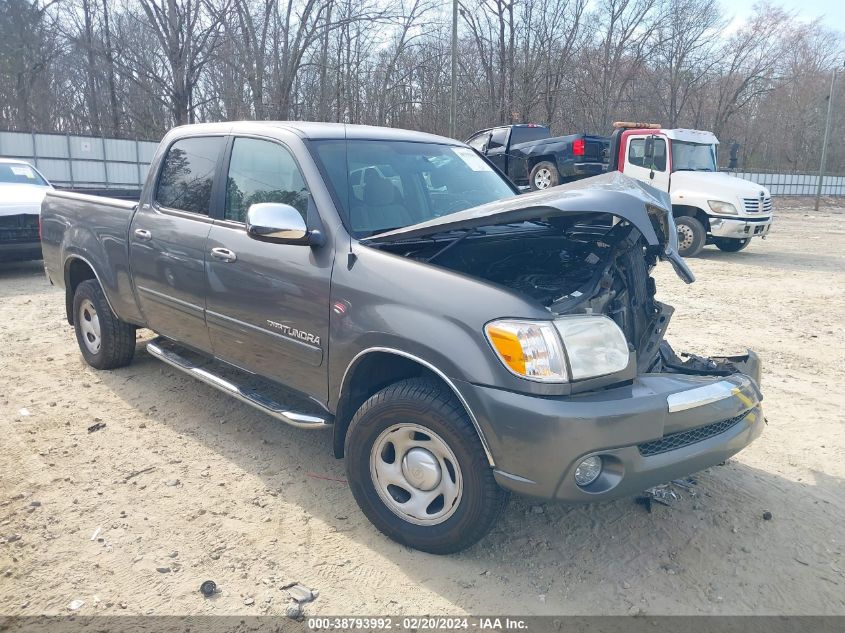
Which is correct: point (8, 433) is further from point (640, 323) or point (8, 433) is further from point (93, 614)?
point (640, 323)

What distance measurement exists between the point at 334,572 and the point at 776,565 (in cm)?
200

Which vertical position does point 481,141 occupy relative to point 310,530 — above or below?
above

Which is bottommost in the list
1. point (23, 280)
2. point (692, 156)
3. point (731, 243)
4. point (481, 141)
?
point (23, 280)

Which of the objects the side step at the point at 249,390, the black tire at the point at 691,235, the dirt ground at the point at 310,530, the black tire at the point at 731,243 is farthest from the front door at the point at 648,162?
the side step at the point at 249,390

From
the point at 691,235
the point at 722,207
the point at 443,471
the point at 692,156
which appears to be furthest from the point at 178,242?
the point at 692,156

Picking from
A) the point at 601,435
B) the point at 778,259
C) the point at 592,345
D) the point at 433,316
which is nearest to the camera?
the point at 601,435

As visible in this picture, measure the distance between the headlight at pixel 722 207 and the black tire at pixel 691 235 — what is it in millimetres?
406

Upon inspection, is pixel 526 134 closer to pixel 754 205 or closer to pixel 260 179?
pixel 754 205

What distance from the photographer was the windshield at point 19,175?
10.2 meters

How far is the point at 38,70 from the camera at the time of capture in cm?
3083

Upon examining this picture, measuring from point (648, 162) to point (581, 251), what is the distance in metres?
10.8

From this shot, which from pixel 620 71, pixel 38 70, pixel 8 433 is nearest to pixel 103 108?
pixel 38 70

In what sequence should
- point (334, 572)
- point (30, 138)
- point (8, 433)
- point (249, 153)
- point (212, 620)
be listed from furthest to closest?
point (30, 138) → point (8, 433) → point (249, 153) → point (334, 572) → point (212, 620)

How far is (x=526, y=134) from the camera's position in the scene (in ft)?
59.2
